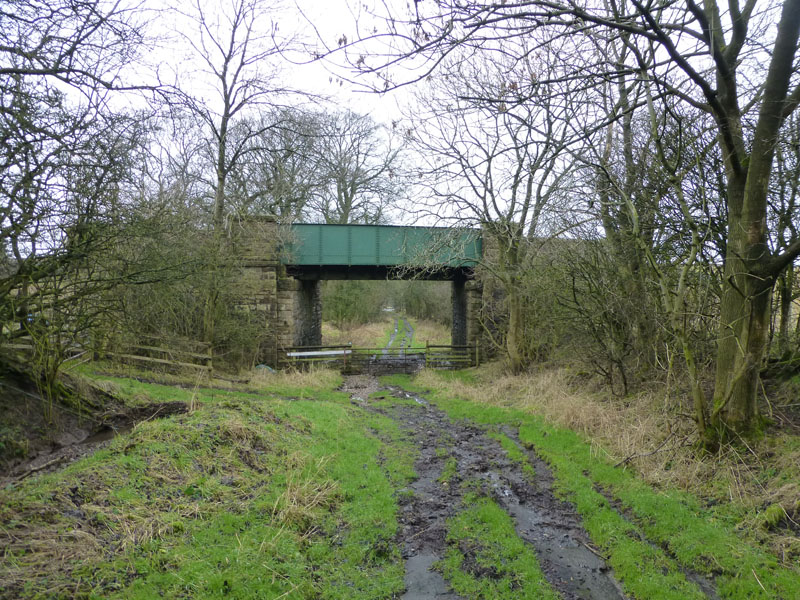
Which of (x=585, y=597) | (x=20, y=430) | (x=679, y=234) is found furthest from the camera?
(x=679, y=234)

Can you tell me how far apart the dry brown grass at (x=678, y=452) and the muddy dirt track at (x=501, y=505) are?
48.5 inches

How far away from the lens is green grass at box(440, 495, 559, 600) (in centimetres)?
445

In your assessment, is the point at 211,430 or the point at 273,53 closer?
the point at 211,430

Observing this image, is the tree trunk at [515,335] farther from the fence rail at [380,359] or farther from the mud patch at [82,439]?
the mud patch at [82,439]

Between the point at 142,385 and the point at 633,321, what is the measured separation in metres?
10.9

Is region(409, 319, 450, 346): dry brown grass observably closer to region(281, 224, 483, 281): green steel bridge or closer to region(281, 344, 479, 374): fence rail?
region(281, 344, 479, 374): fence rail

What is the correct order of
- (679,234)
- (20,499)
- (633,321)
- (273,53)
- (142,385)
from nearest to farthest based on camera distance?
(20,499)
(679,234)
(633,321)
(142,385)
(273,53)

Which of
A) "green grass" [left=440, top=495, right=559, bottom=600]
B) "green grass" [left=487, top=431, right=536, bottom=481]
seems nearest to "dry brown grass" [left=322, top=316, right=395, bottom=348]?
"green grass" [left=487, top=431, right=536, bottom=481]

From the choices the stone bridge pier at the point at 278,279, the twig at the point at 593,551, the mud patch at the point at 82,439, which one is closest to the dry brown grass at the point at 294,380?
Result: the stone bridge pier at the point at 278,279

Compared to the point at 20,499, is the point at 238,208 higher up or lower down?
higher up

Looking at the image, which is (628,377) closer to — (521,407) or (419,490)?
(521,407)

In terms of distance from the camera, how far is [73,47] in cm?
650

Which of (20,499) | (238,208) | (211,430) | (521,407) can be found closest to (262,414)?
(211,430)

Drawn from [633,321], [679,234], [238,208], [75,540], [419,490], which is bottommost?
[419,490]
